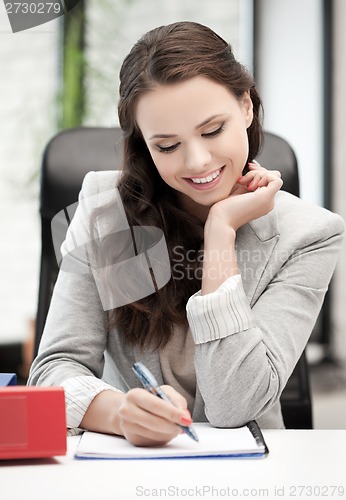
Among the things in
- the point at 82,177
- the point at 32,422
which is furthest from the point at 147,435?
the point at 82,177

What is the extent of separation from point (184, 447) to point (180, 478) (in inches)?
3.8

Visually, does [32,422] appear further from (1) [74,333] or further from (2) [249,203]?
(2) [249,203]

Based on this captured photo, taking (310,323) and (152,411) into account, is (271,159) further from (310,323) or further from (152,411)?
(152,411)

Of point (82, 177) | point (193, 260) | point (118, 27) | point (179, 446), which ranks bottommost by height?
point (179, 446)

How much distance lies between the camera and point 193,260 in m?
1.31

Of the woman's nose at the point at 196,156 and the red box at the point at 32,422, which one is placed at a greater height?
the woman's nose at the point at 196,156

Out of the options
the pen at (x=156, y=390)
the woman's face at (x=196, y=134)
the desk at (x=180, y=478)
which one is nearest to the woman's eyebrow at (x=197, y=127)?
the woman's face at (x=196, y=134)

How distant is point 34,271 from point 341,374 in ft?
3.91

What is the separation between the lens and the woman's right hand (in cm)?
89

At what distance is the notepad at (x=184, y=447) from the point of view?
0.90m

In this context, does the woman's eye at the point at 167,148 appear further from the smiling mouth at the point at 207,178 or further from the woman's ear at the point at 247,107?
the woman's ear at the point at 247,107

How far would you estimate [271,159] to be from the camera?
1542 mm

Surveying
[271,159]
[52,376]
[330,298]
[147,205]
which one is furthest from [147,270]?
[330,298]

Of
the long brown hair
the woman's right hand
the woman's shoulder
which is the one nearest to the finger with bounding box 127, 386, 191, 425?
the woman's right hand
